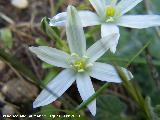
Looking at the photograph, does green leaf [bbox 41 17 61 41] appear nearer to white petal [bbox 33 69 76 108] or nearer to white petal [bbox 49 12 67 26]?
white petal [bbox 49 12 67 26]

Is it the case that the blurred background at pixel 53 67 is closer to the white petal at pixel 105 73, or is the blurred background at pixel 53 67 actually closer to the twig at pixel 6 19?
the twig at pixel 6 19

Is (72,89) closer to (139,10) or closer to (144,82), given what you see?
(144,82)

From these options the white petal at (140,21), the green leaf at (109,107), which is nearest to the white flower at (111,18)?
the white petal at (140,21)

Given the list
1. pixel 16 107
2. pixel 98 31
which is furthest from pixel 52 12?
pixel 16 107

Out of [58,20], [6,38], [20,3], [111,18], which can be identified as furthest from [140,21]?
[20,3]

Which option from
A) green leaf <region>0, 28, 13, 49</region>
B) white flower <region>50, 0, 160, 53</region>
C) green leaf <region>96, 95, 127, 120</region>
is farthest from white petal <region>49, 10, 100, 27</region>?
green leaf <region>0, 28, 13, 49</region>

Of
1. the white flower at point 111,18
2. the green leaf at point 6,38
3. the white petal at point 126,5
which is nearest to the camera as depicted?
the white flower at point 111,18
